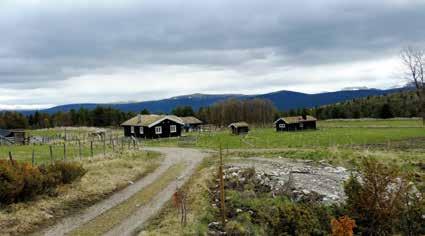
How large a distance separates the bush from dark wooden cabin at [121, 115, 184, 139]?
39357mm

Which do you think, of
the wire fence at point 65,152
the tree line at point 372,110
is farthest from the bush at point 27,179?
the tree line at point 372,110

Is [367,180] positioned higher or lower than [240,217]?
higher

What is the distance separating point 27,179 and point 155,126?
141ft

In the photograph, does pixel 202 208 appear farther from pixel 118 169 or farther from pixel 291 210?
pixel 118 169

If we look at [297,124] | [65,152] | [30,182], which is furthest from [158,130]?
[30,182]

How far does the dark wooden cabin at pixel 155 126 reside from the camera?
58375mm

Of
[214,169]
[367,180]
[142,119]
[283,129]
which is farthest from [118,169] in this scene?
[283,129]

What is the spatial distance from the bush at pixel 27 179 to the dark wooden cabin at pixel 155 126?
129 feet

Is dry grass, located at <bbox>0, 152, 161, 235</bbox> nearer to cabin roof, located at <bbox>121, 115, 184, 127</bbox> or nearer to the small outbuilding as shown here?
cabin roof, located at <bbox>121, 115, 184, 127</bbox>

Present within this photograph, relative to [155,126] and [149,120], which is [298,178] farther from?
[149,120]

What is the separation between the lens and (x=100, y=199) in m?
17.6

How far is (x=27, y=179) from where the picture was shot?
1552 centimetres

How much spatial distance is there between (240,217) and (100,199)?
618cm

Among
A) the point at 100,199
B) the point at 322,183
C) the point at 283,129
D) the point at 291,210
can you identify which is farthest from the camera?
the point at 283,129
